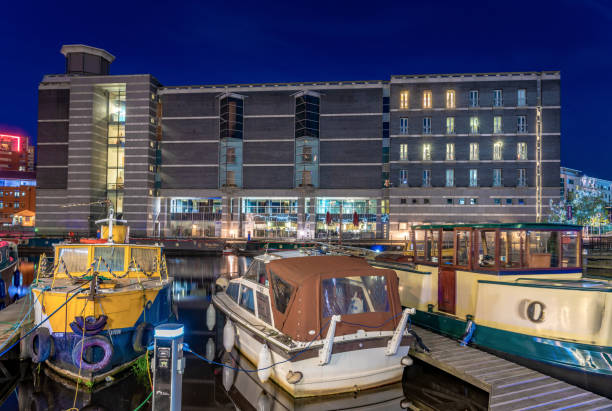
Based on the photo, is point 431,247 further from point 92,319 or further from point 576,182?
point 576,182

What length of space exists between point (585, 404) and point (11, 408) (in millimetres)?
12961

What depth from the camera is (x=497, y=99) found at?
172 feet

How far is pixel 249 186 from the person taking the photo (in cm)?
5850

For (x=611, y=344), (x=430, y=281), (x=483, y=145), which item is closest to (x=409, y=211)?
(x=483, y=145)

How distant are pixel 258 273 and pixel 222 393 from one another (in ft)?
11.3

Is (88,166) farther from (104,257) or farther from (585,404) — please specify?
(585,404)

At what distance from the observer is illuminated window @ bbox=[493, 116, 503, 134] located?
52094 mm

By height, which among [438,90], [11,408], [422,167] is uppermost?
[438,90]

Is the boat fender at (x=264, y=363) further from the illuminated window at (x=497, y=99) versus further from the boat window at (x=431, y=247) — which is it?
the illuminated window at (x=497, y=99)

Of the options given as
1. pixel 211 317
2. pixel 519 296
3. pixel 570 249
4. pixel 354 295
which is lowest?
pixel 211 317

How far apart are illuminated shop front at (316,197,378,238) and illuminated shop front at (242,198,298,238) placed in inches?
121

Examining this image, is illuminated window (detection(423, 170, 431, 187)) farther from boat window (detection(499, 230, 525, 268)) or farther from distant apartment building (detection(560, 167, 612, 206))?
distant apartment building (detection(560, 167, 612, 206))

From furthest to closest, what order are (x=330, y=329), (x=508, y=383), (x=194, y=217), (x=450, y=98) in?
(x=194, y=217) < (x=450, y=98) < (x=508, y=383) < (x=330, y=329)

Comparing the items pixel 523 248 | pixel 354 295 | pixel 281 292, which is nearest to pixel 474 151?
pixel 523 248
